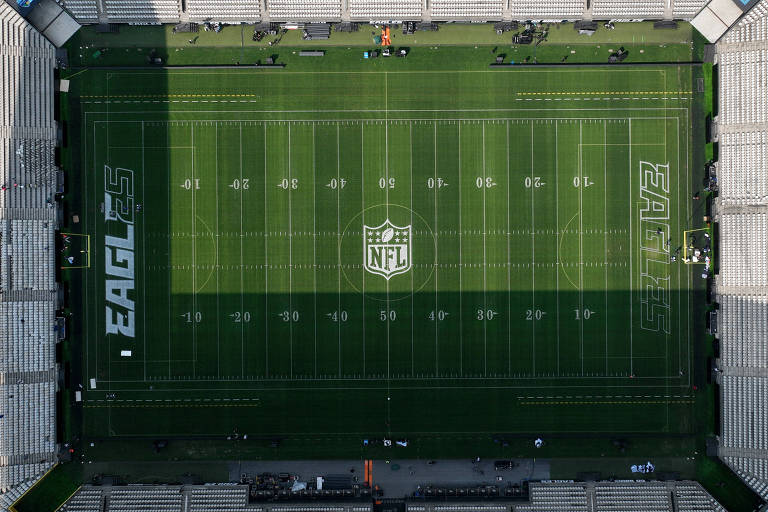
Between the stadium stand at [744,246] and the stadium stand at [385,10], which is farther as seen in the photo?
the stadium stand at [385,10]

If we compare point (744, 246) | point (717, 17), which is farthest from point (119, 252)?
point (717, 17)

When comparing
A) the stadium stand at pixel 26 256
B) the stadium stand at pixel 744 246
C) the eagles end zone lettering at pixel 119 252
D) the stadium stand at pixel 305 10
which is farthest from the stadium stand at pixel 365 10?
the eagles end zone lettering at pixel 119 252

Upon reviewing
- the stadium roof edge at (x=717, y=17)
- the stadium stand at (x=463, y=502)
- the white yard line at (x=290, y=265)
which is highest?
the stadium roof edge at (x=717, y=17)

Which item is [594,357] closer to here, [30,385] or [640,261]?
[640,261]

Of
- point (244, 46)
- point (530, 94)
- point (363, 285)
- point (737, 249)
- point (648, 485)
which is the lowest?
point (648, 485)

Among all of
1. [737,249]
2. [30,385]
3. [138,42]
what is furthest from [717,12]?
[30,385]

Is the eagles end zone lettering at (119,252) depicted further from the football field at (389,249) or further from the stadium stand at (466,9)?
the stadium stand at (466,9)

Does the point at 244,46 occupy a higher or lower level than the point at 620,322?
higher

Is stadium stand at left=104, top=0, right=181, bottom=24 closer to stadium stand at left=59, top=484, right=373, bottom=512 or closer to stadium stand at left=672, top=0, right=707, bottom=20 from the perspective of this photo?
stadium stand at left=672, top=0, right=707, bottom=20
